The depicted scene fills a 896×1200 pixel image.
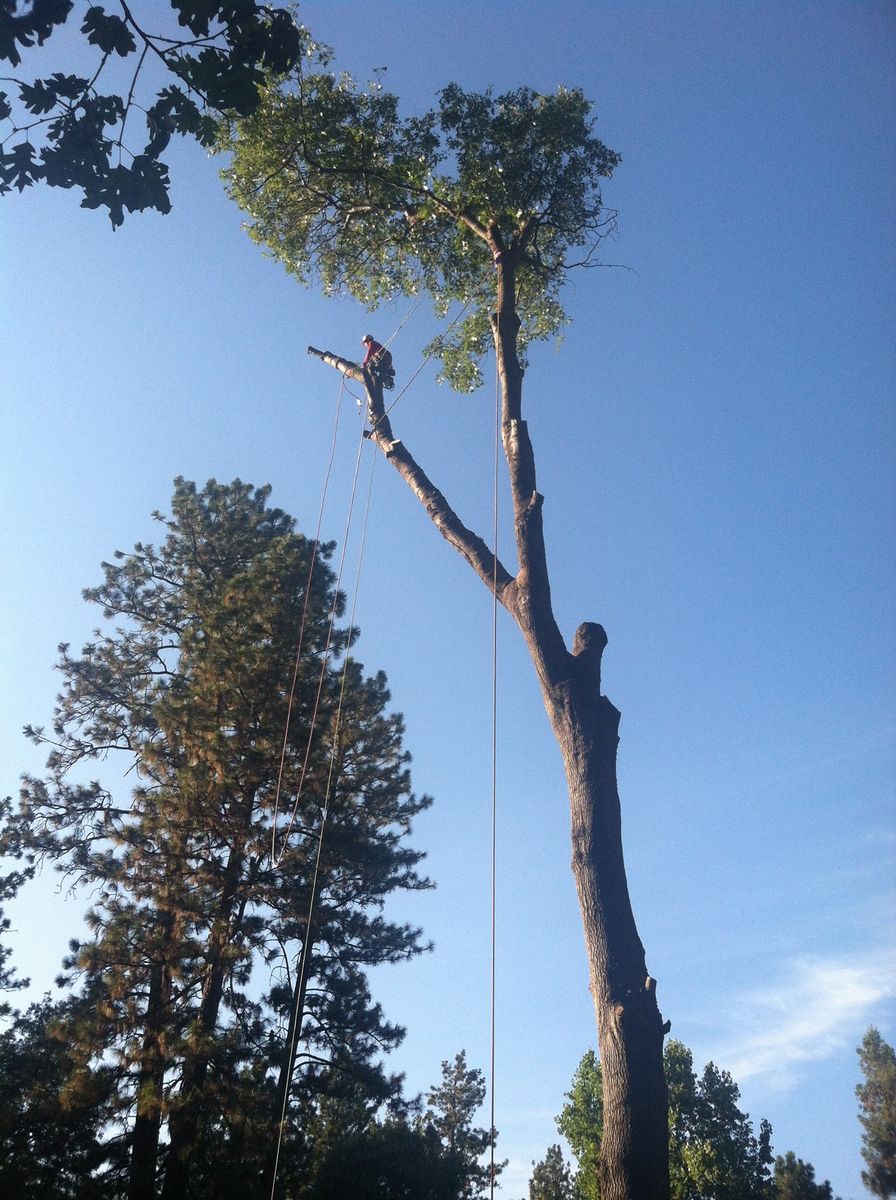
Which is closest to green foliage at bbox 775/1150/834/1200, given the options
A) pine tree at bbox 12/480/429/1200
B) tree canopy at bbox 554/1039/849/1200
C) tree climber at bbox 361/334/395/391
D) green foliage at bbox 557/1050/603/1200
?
tree canopy at bbox 554/1039/849/1200

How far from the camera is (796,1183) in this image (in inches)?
1458

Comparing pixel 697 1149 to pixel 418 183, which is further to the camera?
pixel 697 1149

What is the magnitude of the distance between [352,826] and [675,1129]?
2795 cm

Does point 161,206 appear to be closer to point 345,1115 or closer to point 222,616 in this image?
point 222,616

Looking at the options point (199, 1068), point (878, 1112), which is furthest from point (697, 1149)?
point (199, 1068)

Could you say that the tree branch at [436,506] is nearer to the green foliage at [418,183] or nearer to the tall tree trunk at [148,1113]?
the green foliage at [418,183]

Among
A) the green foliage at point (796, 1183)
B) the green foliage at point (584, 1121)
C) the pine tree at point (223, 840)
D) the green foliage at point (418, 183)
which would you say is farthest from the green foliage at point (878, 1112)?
the green foliage at point (418, 183)

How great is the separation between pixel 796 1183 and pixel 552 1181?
10.6 meters

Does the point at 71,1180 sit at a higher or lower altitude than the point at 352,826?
lower

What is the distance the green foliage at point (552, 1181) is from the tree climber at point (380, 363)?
3380cm

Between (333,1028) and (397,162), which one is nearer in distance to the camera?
(397,162)

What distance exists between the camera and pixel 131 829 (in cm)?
1317

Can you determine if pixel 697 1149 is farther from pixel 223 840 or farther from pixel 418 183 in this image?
pixel 418 183

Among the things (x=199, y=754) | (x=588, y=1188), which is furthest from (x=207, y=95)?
(x=588, y=1188)
